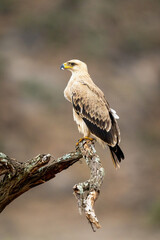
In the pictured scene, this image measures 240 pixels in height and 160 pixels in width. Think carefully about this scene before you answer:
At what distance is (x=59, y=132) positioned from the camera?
21016 mm

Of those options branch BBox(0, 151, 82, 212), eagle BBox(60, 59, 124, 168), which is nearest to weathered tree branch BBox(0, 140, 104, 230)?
branch BBox(0, 151, 82, 212)

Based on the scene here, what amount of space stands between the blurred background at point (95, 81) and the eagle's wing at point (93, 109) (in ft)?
33.4

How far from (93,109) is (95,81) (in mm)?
15193

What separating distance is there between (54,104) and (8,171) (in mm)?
16512

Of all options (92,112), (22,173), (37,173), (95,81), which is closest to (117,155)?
(92,112)

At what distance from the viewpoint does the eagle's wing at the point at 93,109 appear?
758 centimetres

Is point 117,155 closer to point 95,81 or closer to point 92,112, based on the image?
point 92,112

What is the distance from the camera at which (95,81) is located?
904 inches

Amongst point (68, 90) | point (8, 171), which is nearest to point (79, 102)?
point (68, 90)

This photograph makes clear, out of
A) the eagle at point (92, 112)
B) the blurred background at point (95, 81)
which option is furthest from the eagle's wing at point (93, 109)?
the blurred background at point (95, 81)

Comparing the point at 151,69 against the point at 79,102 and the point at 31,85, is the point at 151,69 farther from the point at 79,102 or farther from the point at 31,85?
the point at 79,102

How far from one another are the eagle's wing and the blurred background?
10195 mm

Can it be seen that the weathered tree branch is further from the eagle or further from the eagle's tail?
the eagle

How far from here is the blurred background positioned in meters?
19.3
